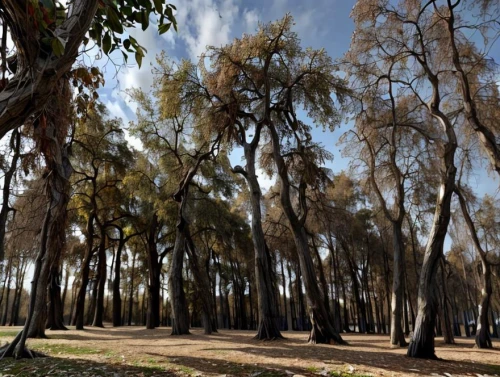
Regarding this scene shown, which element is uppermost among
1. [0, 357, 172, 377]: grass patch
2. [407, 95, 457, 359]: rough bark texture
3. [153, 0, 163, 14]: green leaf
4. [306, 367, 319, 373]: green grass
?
[153, 0, 163, 14]: green leaf

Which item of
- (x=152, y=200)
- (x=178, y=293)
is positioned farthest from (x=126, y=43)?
(x=152, y=200)

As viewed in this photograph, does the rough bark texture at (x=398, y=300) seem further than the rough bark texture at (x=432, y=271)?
Yes

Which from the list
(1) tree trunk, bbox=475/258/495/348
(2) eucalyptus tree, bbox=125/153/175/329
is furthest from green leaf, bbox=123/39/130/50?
(2) eucalyptus tree, bbox=125/153/175/329

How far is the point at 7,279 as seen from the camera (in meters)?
32.2

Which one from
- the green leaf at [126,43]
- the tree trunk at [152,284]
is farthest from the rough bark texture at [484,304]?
the tree trunk at [152,284]

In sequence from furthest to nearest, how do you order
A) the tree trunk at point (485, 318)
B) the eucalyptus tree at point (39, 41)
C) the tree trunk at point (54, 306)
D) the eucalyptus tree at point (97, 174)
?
the eucalyptus tree at point (97, 174) → the tree trunk at point (54, 306) → the tree trunk at point (485, 318) → the eucalyptus tree at point (39, 41)

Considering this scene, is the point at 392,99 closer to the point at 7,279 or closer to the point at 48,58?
the point at 48,58

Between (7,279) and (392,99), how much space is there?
35.1m

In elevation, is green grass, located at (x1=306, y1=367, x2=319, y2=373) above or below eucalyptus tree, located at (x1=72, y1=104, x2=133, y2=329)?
below

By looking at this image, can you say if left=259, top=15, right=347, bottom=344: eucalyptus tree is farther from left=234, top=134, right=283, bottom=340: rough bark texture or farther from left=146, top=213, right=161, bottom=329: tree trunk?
→ left=146, top=213, right=161, bottom=329: tree trunk

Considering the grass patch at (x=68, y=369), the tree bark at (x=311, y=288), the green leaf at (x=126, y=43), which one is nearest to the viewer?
the green leaf at (x=126, y=43)

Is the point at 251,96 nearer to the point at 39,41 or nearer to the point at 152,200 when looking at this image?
the point at 152,200

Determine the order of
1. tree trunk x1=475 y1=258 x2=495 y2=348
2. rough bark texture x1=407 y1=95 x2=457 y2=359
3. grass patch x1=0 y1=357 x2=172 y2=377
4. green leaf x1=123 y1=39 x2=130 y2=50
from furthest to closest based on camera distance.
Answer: tree trunk x1=475 y1=258 x2=495 y2=348 < rough bark texture x1=407 y1=95 x2=457 y2=359 < grass patch x1=0 y1=357 x2=172 y2=377 < green leaf x1=123 y1=39 x2=130 y2=50

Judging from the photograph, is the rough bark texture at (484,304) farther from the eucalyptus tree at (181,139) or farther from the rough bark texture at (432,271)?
the eucalyptus tree at (181,139)
